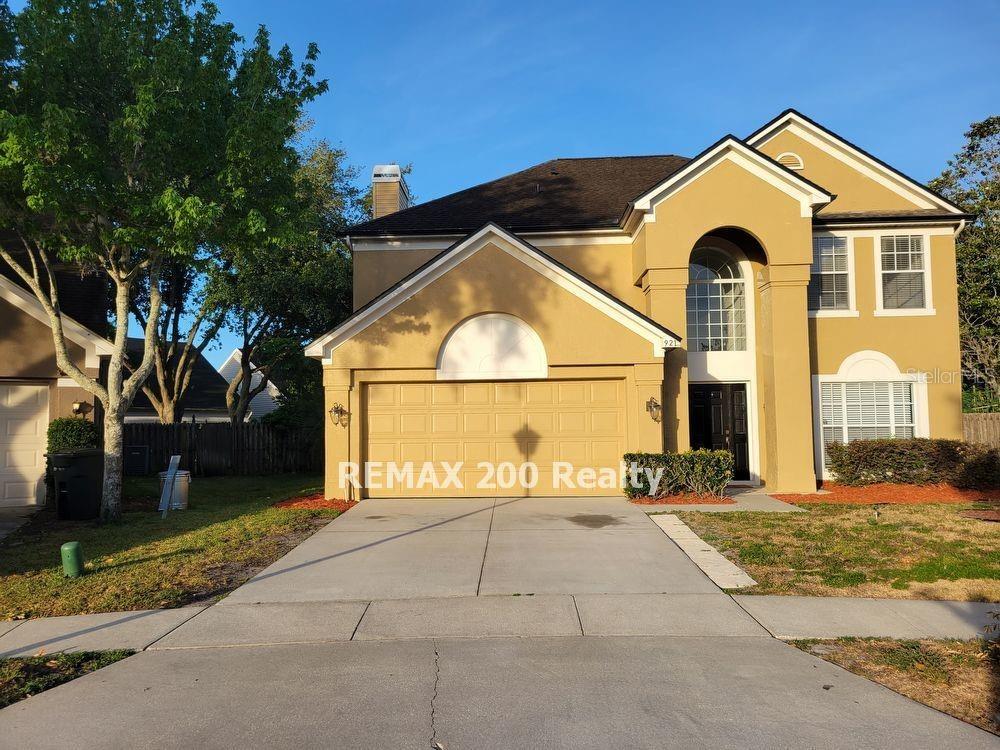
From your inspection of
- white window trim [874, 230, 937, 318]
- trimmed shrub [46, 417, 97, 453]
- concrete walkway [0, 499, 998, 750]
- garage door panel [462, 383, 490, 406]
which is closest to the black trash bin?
trimmed shrub [46, 417, 97, 453]

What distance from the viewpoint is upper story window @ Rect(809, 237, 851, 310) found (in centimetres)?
1617

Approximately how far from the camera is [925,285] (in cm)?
1611

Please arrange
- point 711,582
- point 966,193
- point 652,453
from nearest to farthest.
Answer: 1. point 711,582
2. point 652,453
3. point 966,193

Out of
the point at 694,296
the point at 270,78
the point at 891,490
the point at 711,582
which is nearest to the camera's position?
the point at 711,582

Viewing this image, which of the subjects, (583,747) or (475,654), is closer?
(583,747)

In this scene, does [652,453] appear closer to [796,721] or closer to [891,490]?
[891,490]

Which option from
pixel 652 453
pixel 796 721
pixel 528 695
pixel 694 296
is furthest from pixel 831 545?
pixel 694 296

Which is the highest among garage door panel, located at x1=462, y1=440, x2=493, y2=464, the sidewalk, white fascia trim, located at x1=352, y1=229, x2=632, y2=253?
white fascia trim, located at x1=352, y1=229, x2=632, y2=253

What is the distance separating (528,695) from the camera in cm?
509

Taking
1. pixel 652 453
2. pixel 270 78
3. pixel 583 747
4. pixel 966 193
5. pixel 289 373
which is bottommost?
pixel 583 747

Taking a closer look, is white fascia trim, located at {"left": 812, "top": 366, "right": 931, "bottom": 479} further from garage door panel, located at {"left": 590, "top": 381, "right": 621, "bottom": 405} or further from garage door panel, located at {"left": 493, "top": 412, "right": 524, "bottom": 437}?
garage door panel, located at {"left": 493, "top": 412, "right": 524, "bottom": 437}

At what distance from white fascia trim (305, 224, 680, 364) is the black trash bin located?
4405mm

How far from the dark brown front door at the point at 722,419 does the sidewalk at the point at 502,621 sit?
878 cm

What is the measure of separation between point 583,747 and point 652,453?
31.9 feet
